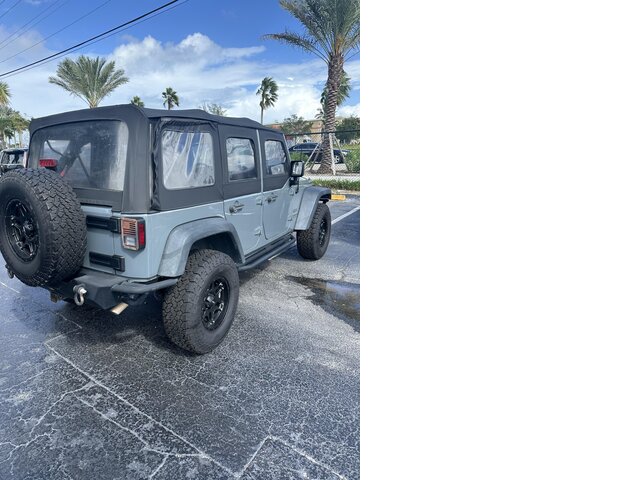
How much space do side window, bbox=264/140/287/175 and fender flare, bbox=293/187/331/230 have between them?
66 centimetres

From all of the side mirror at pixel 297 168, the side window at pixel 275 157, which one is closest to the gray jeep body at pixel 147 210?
the side window at pixel 275 157

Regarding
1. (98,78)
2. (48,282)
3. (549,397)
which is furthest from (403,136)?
(98,78)

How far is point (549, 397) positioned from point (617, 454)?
0.12 meters

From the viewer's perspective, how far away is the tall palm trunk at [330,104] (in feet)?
50.4

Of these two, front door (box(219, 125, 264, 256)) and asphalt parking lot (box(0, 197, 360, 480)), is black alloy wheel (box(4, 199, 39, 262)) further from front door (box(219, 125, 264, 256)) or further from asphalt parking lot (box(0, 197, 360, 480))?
front door (box(219, 125, 264, 256))

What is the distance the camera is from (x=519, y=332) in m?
0.68

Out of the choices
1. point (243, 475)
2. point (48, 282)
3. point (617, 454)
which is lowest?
point (243, 475)

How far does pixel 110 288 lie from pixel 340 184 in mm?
11674

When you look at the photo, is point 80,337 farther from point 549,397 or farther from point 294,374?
point 549,397

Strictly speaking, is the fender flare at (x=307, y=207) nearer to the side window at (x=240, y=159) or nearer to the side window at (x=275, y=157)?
the side window at (x=275, y=157)

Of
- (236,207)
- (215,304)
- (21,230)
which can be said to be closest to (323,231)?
(236,207)

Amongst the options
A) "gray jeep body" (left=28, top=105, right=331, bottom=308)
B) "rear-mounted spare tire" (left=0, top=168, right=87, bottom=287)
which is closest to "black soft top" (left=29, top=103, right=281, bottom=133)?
"gray jeep body" (left=28, top=105, right=331, bottom=308)

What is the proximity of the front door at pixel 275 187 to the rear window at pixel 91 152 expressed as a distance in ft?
5.51

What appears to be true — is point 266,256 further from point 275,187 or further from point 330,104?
point 330,104
